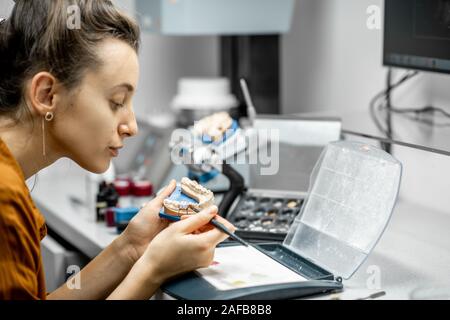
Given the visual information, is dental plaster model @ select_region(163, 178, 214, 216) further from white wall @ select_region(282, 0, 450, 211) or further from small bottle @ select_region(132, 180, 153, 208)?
white wall @ select_region(282, 0, 450, 211)

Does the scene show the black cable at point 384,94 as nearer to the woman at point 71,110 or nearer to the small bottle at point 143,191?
the small bottle at point 143,191

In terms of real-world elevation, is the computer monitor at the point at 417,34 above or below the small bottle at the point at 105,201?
above

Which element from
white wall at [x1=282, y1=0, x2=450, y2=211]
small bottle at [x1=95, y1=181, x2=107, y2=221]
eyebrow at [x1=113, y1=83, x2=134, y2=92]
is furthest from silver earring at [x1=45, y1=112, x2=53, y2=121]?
white wall at [x1=282, y1=0, x2=450, y2=211]

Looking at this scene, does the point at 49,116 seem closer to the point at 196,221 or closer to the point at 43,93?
the point at 43,93

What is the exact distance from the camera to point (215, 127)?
147 centimetres

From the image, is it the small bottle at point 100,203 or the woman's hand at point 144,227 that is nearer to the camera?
the woman's hand at point 144,227

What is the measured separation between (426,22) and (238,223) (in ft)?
2.08

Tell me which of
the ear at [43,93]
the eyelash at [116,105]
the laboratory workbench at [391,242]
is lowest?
A: the laboratory workbench at [391,242]

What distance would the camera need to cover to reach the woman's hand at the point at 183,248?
1.02 metres

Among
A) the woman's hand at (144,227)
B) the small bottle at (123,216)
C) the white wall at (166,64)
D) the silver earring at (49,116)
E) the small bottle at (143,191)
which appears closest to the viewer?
the silver earring at (49,116)

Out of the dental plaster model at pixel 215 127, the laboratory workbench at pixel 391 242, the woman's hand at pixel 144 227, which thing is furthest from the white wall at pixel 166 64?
the woman's hand at pixel 144 227

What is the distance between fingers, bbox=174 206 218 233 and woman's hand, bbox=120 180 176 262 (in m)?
0.13
